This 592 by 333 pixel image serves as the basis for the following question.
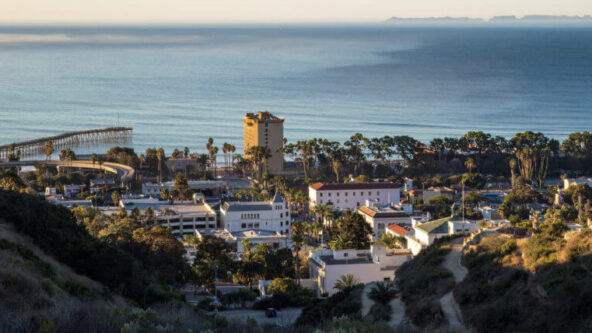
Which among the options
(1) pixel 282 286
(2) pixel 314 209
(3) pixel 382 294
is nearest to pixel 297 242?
(1) pixel 282 286

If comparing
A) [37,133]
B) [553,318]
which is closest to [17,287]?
[553,318]

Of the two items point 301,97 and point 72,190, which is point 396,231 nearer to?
point 72,190

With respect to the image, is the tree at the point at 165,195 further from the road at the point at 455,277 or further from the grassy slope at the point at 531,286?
the grassy slope at the point at 531,286

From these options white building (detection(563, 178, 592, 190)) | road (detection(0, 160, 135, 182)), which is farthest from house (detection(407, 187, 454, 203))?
road (detection(0, 160, 135, 182))

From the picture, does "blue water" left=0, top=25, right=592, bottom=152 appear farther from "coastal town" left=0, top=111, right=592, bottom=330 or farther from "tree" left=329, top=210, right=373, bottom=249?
"tree" left=329, top=210, right=373, bottom=249

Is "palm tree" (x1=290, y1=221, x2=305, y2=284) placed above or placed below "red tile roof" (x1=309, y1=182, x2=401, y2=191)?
below

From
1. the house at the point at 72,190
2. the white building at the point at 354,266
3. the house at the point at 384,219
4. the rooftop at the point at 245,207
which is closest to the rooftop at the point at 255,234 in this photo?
the rooftop at the point at 245,207
